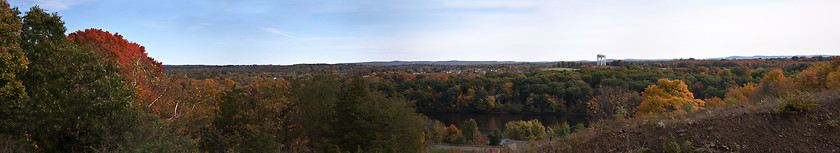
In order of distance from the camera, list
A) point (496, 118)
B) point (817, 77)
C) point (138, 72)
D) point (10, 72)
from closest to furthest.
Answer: point (10, 72), point (138, 72), point (817, 77), point (496, 118)

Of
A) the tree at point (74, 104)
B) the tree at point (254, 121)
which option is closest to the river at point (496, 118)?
the tree at point (254, 121)

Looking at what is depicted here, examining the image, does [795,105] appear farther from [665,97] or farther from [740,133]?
[665,97]

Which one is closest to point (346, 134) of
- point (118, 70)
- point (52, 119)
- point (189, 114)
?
point (189, 114)

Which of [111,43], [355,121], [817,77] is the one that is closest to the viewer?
[355,121]

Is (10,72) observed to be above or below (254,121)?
above

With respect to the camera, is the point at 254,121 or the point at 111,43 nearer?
the point at 254,121

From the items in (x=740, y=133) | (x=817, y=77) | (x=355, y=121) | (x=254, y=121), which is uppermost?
(x=740, y=133)

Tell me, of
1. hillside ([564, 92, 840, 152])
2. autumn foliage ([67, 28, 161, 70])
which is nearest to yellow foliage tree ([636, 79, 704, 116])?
hillside ([564, 92, 840, 152])

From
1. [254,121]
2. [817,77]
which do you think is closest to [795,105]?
[254,121]
